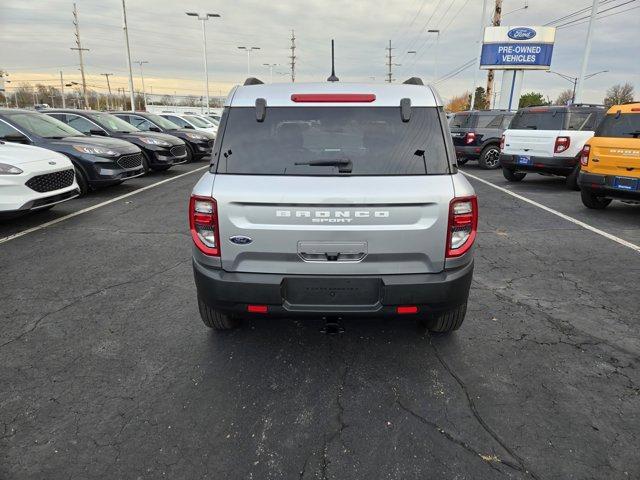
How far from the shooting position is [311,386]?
117 inches

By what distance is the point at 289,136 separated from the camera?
296 centimetres

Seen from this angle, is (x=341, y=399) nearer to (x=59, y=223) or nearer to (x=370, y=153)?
(x=370, y=153)

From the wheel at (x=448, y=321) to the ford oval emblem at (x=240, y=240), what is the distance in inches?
61.7

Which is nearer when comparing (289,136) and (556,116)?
(289,136)

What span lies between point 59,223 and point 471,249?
6782 millimetres

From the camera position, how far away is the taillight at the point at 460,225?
9.08 ft

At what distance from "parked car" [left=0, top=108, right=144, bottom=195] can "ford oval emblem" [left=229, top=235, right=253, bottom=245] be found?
7.60 metres

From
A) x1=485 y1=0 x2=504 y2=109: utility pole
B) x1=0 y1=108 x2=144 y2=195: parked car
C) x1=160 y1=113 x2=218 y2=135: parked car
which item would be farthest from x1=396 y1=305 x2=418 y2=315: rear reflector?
x1=485 y1=0 x2=504 y2=109: utility pole

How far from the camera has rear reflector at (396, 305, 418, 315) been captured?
2807 millimetres

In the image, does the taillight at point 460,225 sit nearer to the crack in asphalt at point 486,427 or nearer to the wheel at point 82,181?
the crack in asphalt at point 486,427

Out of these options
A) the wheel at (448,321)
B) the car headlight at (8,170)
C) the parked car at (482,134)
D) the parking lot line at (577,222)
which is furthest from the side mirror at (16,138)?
the parked car at (482,134)

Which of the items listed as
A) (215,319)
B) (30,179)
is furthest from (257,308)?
(30,179)

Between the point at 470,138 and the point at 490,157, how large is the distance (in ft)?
3.33

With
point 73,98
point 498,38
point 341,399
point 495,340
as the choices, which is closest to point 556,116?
point 495,340
